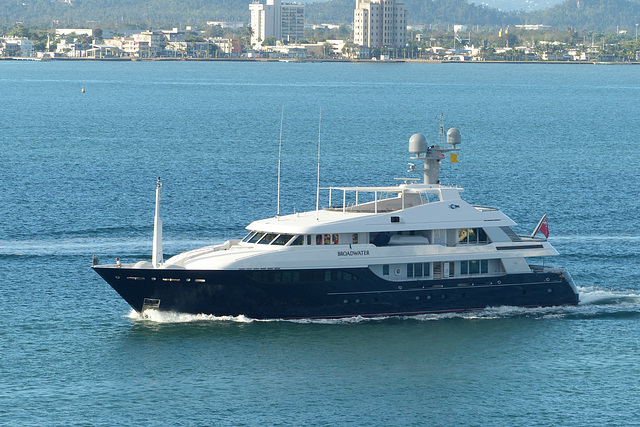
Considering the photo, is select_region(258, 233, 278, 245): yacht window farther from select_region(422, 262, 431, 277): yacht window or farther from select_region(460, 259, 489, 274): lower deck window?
select_region(460, 259, 489, 274): lower deck window

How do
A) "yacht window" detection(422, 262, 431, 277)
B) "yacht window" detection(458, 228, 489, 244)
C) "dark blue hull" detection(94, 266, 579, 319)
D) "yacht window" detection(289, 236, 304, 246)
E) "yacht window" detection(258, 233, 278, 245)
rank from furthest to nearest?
"yacht window" detection(458, 228, 489, 244), "yacht window" detection(422, 262, 431, 277), "yacht window" detection(258, 233, 278, 245), "yacht window" detection(289, 236, 304, 246), "dark blue hull" detection(94, 266, 579, 319)

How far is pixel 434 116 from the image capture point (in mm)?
149500

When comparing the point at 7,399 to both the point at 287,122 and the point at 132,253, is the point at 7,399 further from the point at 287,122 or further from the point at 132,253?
the point at 287,122

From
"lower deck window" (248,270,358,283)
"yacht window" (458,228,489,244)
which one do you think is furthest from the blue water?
"yacht window" (458,228,489,244)

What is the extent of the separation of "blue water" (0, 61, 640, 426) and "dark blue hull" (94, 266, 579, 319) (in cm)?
63

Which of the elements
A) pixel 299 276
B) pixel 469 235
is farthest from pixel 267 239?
pixel 469 235

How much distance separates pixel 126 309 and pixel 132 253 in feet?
34.3

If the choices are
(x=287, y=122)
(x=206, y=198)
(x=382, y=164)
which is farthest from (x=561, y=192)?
(x=287, y=122)

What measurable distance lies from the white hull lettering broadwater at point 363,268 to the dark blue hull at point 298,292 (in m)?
0.04

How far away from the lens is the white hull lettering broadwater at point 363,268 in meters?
41.9

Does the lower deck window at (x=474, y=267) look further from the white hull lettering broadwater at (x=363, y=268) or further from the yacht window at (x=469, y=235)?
the yacht window at (x=469, y=235)

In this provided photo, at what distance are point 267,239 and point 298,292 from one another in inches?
98.3

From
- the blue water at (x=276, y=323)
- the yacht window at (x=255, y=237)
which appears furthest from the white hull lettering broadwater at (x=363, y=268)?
the blue water at (x=276, y=323)

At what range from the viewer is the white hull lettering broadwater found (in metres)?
41.9
